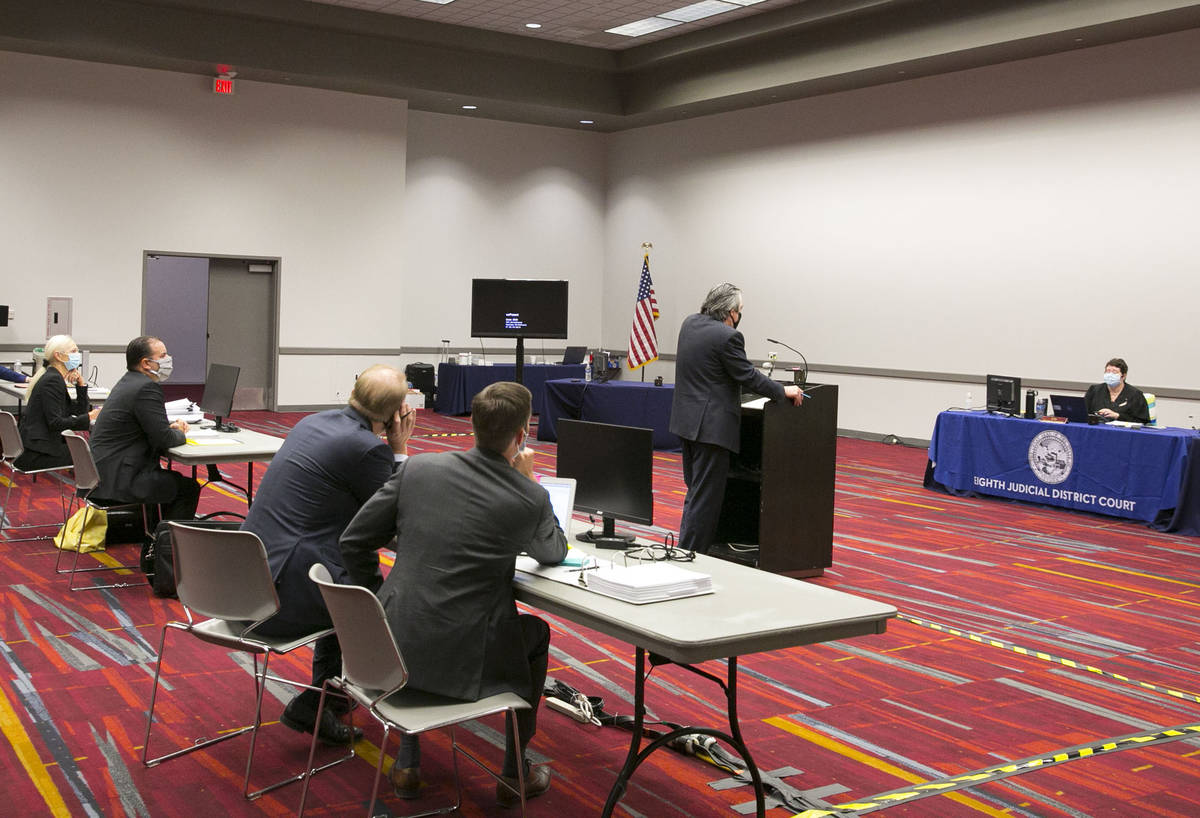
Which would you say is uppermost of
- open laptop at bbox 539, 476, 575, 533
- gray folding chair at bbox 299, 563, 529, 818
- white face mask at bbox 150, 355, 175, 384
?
white face mask at bbox 150, 355, 175, 384

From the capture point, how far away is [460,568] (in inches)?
124

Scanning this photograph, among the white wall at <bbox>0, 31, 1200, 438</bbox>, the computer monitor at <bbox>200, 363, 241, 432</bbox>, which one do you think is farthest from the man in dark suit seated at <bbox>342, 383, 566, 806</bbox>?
the white wall at <bbox>0, 31, 1200, 438</bbox>

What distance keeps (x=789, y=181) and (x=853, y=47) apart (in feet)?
7.52

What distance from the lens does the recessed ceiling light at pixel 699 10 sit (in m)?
12.9

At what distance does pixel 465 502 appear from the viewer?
3156 millimetres

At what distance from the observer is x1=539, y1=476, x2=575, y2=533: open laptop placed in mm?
3762

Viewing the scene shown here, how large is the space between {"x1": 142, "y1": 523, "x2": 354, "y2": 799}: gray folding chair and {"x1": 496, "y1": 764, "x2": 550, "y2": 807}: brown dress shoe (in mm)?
623

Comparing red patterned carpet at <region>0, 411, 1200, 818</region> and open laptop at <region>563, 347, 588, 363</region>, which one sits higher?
open laptop at <region>563, 347, 588, 363</region>

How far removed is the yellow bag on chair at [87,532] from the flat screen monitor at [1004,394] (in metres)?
7.01

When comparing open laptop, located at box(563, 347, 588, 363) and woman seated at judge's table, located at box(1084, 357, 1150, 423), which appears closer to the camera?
woman seated at judge's table, located at box(1084, 357, 1150, 423)

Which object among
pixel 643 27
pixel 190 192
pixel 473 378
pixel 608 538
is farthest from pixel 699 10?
pixel 608 538

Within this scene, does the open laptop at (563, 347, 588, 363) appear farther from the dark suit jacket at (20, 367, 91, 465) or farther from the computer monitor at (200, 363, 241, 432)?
the dark suit jacket at (20, 367, 91, 465)

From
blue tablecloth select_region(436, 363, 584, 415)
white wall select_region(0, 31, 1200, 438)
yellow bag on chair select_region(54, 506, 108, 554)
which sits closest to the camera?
yellow bag on chair select_region(54, 506, 108, 554)

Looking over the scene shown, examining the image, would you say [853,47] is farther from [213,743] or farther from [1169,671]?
[213,743]
